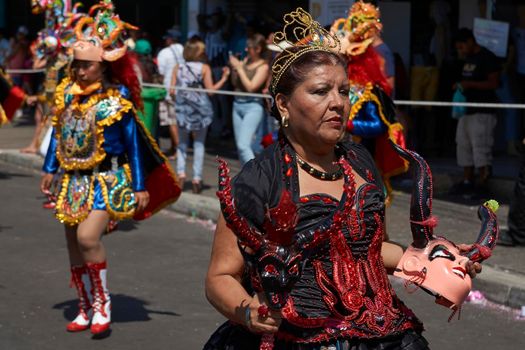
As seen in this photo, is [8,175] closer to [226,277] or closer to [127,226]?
[127,226]

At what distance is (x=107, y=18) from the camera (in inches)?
307

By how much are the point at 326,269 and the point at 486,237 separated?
1.88 ft

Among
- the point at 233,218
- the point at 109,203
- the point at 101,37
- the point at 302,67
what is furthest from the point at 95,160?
the point at 233,218

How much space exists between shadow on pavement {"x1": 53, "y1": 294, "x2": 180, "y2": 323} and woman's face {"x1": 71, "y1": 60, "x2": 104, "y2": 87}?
1606 millimetres

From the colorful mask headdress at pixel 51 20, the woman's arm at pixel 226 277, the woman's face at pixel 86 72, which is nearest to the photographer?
the woman's arm at pixel 226 277

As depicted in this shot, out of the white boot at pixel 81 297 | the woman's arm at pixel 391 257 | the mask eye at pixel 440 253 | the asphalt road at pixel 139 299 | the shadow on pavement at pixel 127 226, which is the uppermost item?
the mask eye at pixel 440 253

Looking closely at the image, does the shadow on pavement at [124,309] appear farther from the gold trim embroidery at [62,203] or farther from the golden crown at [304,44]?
the golden crown at [304,44]

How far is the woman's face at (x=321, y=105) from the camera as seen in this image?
3803 mm

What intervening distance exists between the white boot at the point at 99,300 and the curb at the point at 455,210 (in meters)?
2.83

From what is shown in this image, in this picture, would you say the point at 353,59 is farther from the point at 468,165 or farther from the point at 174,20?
the point at 174,20

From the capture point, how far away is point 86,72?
7.38 metres

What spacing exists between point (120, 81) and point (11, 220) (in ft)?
14.3

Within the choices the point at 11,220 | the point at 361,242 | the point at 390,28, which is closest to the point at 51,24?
the point at 11,220

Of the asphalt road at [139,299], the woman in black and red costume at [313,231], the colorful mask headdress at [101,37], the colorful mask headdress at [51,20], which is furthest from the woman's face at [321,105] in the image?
the colorful mask headdress at [51,20]
